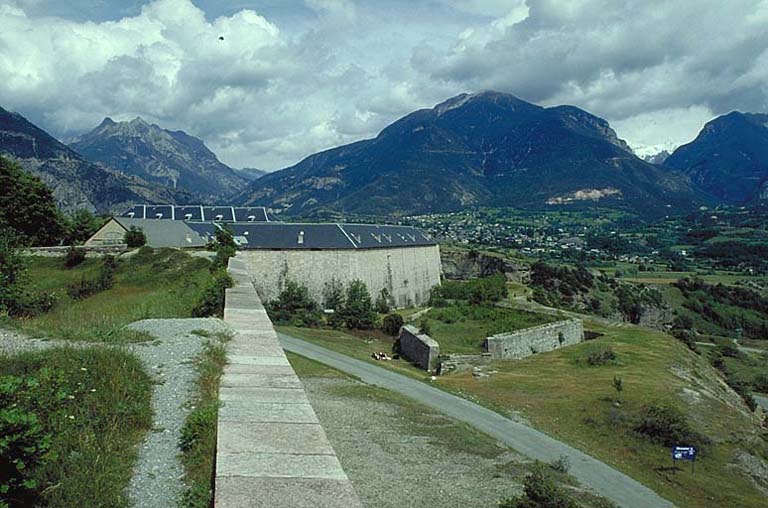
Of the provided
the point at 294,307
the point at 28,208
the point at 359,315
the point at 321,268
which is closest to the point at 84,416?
the point at 359,315

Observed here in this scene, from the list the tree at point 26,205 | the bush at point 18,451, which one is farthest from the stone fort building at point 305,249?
the bush at point 18,451

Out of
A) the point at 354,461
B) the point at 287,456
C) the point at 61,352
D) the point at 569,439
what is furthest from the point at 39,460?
the point at 569,439

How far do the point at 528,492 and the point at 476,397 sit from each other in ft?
50.5

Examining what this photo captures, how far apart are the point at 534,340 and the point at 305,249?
27.4 meters

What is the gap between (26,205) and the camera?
48219mm

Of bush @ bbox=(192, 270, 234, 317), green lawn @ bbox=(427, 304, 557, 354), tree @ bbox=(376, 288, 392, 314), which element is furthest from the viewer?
tree @ bbox=(376, 288, 392, 314)

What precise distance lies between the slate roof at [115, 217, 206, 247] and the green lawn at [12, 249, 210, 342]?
1436cm

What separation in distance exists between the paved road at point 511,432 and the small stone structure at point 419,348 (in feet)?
18.6

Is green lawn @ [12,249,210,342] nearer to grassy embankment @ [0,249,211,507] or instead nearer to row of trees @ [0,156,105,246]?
grassy embankment @ [0,249,211,507]

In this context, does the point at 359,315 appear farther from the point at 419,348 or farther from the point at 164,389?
the point at 164,389

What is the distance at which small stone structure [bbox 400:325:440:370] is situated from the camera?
3312 cm

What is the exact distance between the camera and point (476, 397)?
24.5 metres

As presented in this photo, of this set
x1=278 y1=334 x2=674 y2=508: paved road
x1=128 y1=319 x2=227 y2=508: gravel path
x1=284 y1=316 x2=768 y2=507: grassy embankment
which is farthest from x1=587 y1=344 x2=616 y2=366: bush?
A: x1=128 y1=319 x2=227 y2=508: gravel path

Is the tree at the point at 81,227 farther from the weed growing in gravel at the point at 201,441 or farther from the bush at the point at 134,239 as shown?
the weed growing in gravel at the point at 201,441
